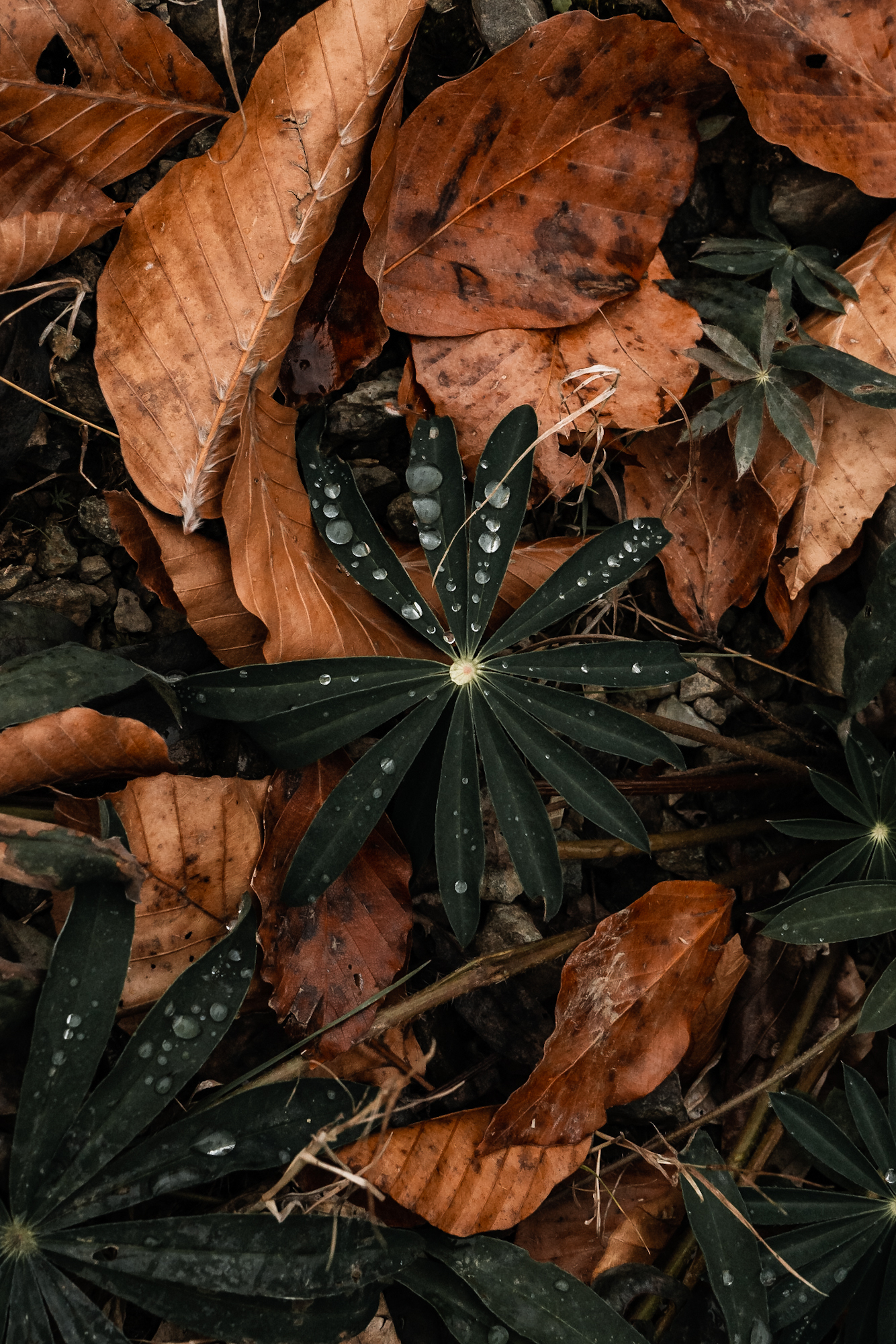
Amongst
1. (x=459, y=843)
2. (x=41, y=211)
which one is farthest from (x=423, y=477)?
(x=41, y=211)

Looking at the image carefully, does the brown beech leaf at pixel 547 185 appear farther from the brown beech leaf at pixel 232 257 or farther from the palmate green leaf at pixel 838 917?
the palmate green leaf at pixel 838 917

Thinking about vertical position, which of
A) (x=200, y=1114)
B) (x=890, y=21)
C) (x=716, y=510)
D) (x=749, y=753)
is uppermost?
(x=890, y=21)

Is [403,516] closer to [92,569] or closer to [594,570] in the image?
[594,570]

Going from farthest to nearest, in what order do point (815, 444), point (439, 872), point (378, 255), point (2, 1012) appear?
1. point (815, 444)
2. point (378, 255)
3. point (439, 872)
4. point (2, 1012)

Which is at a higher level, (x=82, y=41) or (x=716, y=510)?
(x=82, y=41)

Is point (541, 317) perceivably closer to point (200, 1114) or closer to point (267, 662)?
point (267, 662)

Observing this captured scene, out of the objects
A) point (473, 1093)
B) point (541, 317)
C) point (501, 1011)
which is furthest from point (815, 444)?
point (473, 1093)

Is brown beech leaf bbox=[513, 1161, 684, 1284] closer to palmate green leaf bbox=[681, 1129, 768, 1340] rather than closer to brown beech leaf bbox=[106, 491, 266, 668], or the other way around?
palmate green leaf bbox=[681, 1129, 768, 1340]
